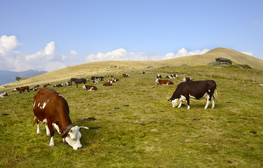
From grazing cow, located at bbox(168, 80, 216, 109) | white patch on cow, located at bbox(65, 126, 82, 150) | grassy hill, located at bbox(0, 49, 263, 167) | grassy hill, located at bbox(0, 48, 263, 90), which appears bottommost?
grassy hill, located at bbox(0, 49, 263, 167)

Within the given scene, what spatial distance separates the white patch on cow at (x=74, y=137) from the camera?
602 cm

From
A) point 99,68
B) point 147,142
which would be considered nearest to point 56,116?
point 147,142

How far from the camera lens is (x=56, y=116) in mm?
6602

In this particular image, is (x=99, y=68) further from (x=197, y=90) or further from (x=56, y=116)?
(x=56, y=116)

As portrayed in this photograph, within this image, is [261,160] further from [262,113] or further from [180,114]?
[262,113]

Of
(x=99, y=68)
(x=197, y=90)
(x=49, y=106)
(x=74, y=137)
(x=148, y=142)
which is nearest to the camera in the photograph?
(x=74, y=137)

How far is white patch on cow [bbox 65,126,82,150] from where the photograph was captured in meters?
6.02

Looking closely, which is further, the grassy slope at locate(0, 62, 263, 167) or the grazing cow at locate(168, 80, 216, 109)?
the grazing cow at locate(168, 80, 216, 109)

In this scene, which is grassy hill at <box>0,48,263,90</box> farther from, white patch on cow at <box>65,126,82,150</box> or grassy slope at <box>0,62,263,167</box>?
white patch on cow at <box>65,126,82,150</box>

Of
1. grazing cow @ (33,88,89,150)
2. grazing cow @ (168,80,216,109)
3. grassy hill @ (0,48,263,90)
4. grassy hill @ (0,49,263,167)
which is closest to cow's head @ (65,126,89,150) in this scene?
grazing cow @ (33,88,89,150)

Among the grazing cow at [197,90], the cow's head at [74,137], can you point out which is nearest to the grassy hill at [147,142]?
the cow's head at [74,137]

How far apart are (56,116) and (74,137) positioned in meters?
1.33

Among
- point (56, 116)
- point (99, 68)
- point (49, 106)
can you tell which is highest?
point (99, 68)

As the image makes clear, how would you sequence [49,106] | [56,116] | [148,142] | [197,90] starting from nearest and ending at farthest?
[56,116] → [49,106] → [148,142] → [197,90]
